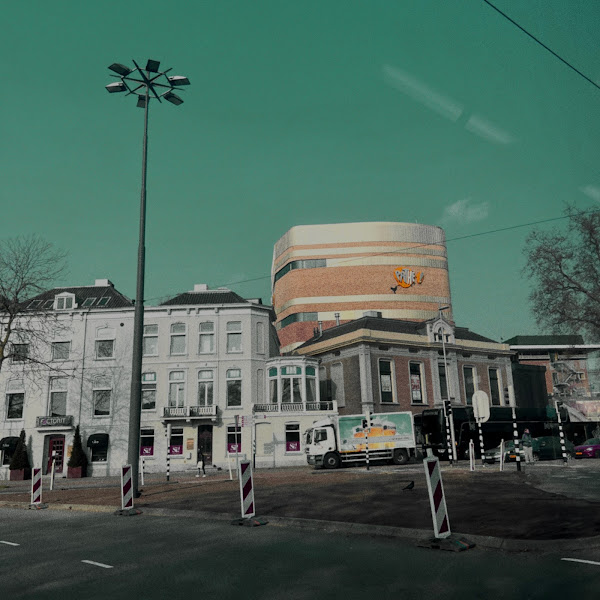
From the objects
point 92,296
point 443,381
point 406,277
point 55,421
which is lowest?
point 55,421

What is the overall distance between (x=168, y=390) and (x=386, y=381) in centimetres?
1667

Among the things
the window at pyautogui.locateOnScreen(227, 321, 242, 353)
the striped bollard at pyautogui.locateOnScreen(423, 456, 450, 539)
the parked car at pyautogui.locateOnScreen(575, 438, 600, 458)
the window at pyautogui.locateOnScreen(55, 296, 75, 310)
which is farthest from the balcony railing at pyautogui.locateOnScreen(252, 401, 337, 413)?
the striped bollard at pyautogui.locateOnScreen(423, 456, 450, 539)

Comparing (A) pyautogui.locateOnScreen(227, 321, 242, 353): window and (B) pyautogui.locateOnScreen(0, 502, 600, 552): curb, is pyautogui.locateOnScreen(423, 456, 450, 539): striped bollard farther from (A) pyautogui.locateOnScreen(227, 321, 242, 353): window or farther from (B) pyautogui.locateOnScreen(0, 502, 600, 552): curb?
(A) pyautogui.locateOnScreen(227, 321, 242, 353): window

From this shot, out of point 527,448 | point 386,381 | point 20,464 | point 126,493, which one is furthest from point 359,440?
point 126,493

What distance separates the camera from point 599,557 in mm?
7117

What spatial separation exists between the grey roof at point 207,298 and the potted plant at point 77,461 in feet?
37.1

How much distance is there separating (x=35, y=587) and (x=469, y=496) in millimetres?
9530

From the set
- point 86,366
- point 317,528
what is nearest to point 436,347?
point 86,366

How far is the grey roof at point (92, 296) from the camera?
44656mm

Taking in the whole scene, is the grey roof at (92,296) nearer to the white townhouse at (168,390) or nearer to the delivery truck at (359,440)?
the white townhouse at (168,390)

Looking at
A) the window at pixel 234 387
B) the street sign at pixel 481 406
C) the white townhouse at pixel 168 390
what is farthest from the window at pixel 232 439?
the street sign at pixel 481 406

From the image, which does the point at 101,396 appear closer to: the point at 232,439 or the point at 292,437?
the point at 232,439

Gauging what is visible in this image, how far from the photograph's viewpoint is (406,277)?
266 ft

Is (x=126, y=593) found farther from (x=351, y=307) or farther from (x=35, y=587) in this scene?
(x=351, y=307)
